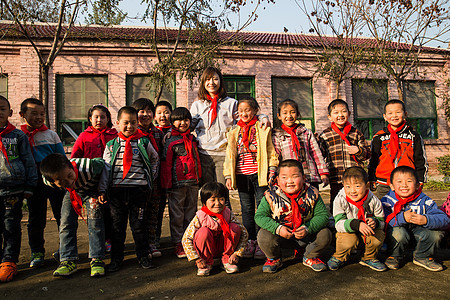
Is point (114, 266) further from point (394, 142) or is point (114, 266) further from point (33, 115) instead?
point (394, 142)

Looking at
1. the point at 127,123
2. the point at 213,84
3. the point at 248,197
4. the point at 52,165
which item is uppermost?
the point at 213,84

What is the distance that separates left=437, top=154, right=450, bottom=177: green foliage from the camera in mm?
10383

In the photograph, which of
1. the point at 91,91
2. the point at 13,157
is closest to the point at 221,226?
the point at 13,157

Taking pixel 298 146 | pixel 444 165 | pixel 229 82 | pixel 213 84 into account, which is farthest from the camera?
pixel 444 165

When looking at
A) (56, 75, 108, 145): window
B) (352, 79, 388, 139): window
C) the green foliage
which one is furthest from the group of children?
the green foliage

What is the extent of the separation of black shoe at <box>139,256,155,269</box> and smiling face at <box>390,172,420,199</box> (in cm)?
245

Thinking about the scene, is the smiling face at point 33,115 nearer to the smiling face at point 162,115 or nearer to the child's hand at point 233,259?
the smiling face at point 162,115

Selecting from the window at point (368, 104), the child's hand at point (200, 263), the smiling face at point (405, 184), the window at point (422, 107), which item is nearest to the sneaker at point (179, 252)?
the child's hand at point (200, 263)

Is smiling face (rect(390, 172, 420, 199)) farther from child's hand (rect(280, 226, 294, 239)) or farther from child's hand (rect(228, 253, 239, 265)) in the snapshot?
child's hand (rect(228, 253, 239, 265))

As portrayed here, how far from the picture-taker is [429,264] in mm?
2969

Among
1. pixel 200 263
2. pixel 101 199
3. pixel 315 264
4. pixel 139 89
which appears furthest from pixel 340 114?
pixel 139 89

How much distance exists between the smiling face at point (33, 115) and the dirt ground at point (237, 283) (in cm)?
144

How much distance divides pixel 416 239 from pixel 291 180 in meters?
1.26

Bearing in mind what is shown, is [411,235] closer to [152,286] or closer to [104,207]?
[152,286]
